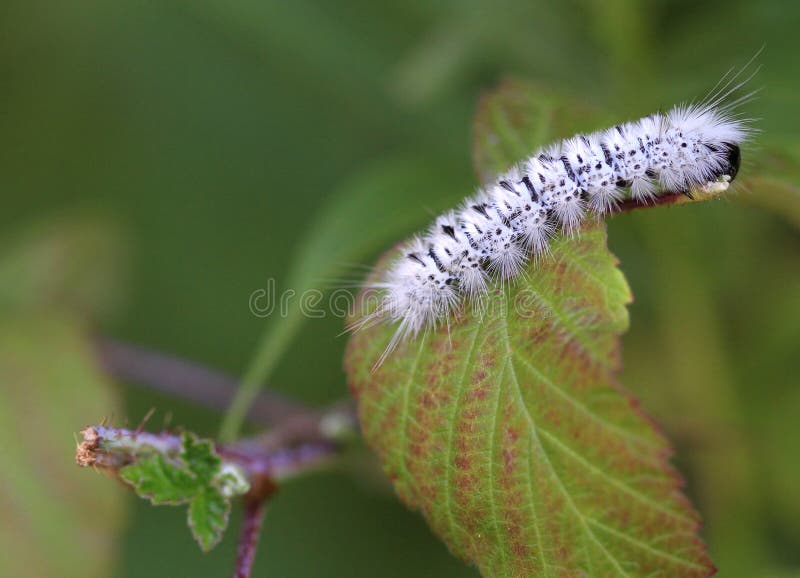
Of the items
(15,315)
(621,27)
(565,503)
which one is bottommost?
(565,503)

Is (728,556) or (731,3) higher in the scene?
(731,3)

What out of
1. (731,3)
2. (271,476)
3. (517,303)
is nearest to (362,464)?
(271,476)

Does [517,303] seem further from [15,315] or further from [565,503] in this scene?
[15,315]

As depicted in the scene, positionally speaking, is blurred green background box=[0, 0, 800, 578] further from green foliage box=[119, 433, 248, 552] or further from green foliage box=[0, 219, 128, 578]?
green foliage box=[119, 433, 248, 552]

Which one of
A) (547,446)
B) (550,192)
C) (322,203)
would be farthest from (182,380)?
(322,203)

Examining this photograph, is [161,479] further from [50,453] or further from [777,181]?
[777,181]

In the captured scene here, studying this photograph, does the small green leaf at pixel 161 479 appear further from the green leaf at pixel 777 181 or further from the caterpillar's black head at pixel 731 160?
the caterpillar's black head at pixel 731 160

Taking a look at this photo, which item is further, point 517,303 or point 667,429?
point 667,429
